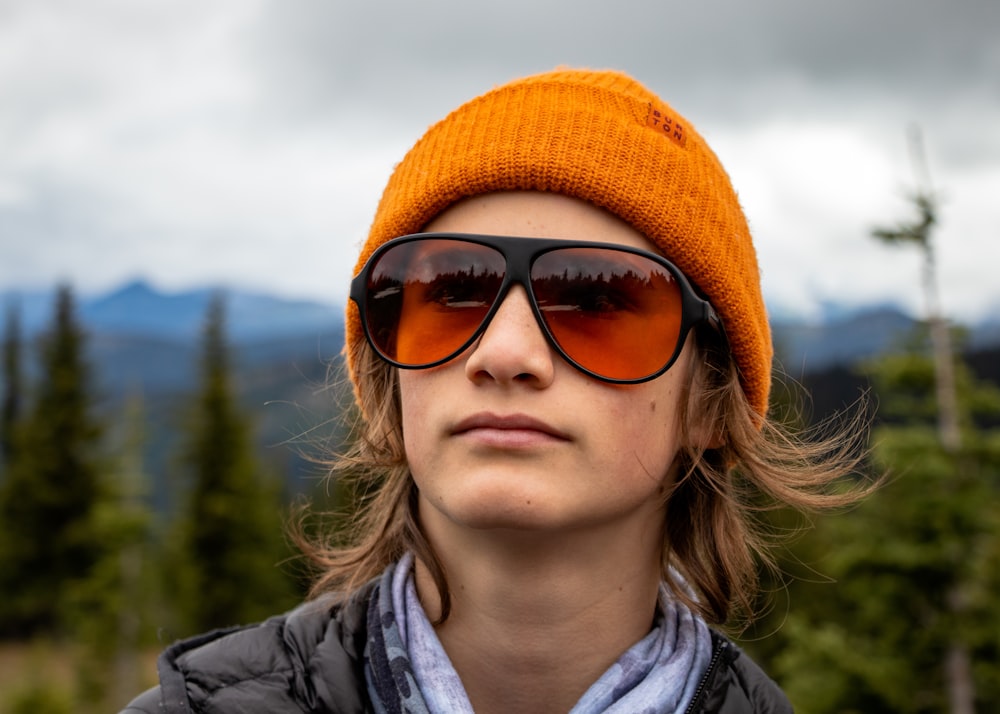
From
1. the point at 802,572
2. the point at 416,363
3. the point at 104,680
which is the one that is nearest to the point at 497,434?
the point at 416,363

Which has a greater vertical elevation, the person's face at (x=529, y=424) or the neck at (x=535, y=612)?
the person's face at (x=529, y=424)

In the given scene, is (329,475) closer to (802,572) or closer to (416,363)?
(416,363)

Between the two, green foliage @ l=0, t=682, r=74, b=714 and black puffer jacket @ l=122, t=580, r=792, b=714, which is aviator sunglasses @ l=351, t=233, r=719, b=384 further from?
green foliage @ l=0, t=682, r=74, b=714

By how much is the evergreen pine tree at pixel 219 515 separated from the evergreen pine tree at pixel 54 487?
403 inches

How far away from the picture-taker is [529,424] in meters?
1.98

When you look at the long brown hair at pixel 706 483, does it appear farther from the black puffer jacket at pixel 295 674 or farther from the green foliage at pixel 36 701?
the green foliage at pixel 36 701

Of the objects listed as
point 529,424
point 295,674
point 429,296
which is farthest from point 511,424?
point 295,674

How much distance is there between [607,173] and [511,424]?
72cm

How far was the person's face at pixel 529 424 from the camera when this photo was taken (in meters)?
1.97

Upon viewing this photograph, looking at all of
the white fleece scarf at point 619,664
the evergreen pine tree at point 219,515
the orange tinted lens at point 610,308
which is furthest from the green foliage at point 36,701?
the evergreen pine tree at point 219,515

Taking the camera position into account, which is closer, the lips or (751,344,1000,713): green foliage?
the lips

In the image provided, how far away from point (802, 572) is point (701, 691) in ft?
67.3

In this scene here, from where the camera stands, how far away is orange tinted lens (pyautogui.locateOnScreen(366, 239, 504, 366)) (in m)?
2.11

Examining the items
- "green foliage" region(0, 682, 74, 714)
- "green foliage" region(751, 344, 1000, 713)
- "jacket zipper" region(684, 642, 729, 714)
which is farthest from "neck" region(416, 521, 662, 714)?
"green foliage" region(0, 682, 74, 714)
